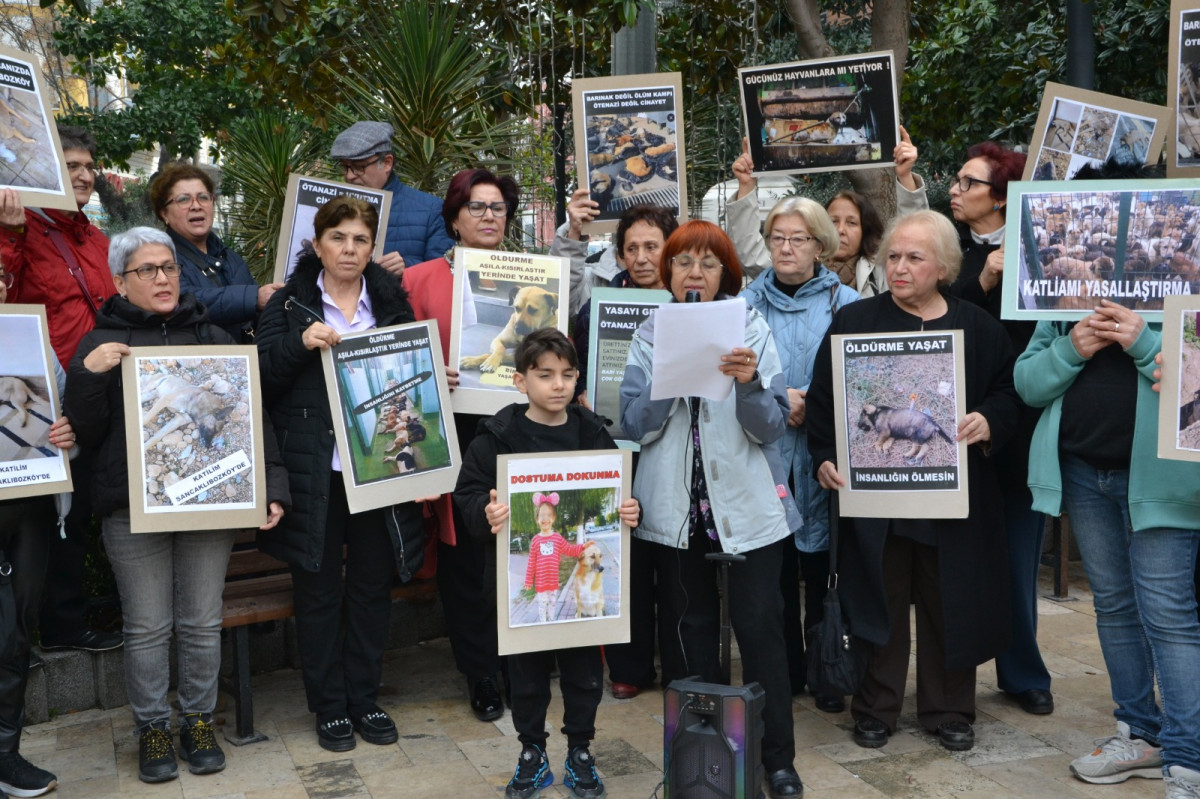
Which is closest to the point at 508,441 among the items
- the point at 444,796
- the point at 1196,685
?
the point at 444,796

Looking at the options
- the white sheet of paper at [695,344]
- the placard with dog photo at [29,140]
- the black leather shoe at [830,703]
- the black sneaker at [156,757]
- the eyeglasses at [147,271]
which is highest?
the placard with dog photo at [29,140]

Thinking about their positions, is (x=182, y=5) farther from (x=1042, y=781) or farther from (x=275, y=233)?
(x=1042, y=781)

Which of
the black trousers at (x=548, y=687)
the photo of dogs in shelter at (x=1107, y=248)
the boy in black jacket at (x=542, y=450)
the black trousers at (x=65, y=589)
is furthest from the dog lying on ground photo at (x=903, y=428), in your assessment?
the black trousers at (x=65, y=589)

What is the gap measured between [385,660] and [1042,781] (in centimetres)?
321

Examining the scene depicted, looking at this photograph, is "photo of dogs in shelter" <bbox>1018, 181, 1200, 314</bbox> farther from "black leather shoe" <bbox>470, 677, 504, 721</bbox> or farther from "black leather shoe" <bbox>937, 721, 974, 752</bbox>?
"black leather shoe" <bbox>470, 677, 504, 721</bbox>

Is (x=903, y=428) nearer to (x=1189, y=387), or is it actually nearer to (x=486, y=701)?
(x=1189, y=387)

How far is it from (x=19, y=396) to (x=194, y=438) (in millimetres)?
613

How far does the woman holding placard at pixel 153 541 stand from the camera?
4.42 meters

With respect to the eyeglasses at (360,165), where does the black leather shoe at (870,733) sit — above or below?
below

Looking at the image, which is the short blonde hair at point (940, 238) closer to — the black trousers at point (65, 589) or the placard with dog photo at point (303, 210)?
the placard with dog photo at point (303, 210)

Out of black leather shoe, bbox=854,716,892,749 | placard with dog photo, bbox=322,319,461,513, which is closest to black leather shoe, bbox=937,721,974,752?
black leather shoe, bbox=854,716,892,749

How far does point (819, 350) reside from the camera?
4.86 meters

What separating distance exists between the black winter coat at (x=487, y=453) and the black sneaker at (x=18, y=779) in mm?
1890

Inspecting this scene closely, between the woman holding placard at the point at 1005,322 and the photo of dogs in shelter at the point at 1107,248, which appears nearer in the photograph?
the photo of dogs in shelter at the point at 1107,248
